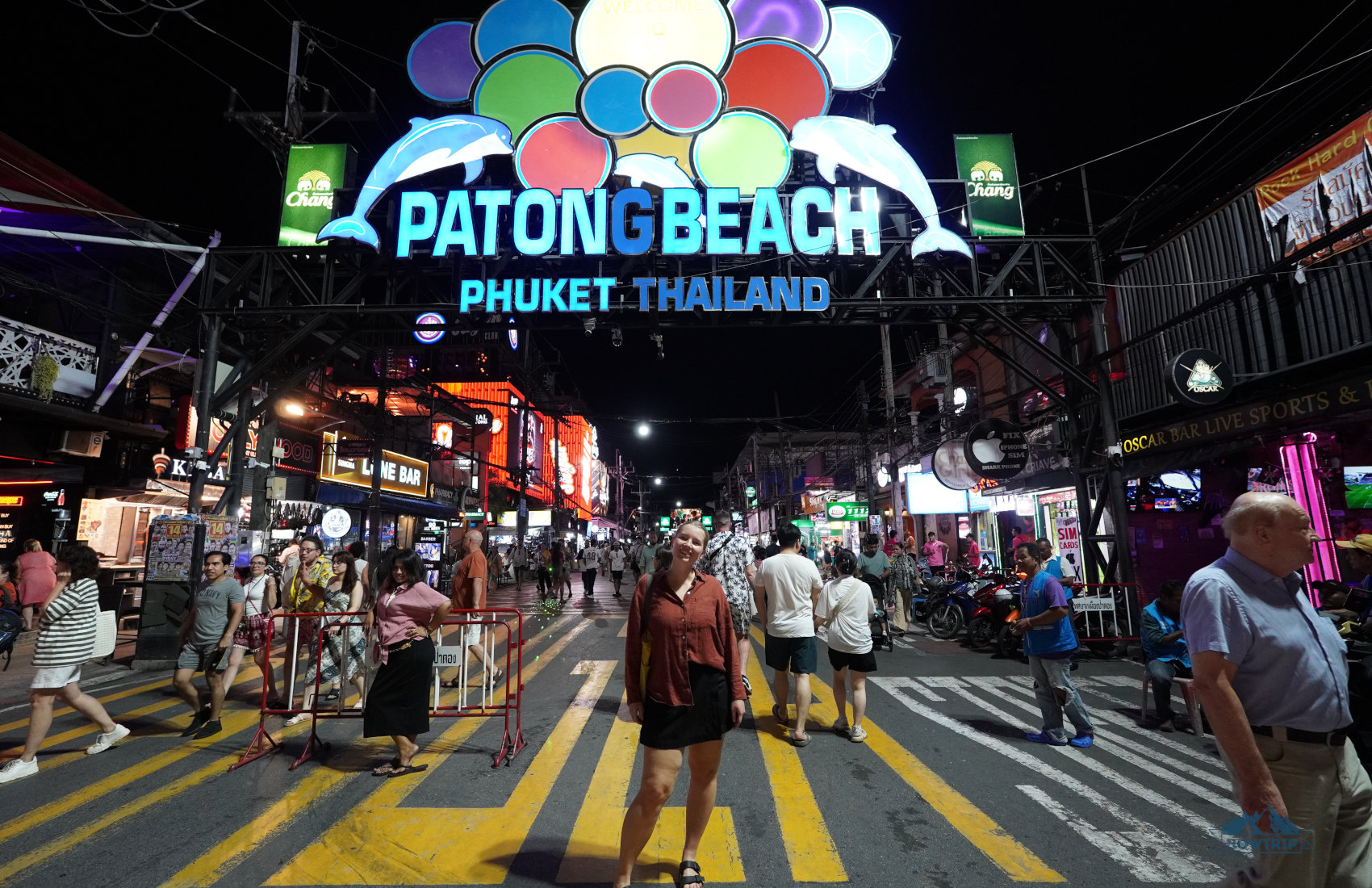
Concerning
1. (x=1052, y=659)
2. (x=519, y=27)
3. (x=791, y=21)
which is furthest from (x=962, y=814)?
(x=519, y=27)

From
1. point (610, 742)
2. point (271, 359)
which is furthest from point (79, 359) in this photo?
point (610, 742)

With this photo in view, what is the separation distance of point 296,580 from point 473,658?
10.5 ft

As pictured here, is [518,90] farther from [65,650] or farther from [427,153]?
[65,650]

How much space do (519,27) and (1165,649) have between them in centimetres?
1614

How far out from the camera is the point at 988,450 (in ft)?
43.2

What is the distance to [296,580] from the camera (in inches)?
286

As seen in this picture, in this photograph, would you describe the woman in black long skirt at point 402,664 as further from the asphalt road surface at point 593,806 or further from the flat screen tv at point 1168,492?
the flat screen tv at point 1168,492

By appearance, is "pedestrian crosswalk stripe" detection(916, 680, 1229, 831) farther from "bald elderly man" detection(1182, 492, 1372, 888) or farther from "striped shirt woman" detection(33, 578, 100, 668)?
"striped shirt woman" detection(33, 578, 100, 668)

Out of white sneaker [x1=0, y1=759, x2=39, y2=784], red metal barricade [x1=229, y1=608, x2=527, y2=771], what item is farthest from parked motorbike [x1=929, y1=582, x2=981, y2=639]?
white sneaker [x1=0, y1=759, x2=39, y2=784]

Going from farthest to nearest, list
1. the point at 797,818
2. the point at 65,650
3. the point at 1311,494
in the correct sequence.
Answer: the point at 1311,494 < the point at 65,650 < the point at 797,818

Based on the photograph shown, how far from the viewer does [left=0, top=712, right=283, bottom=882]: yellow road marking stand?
386 cm

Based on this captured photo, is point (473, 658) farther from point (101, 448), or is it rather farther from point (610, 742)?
point (101, 448)

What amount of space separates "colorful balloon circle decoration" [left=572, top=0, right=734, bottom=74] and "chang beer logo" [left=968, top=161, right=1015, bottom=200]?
19.3 ft

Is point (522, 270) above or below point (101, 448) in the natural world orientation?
above
